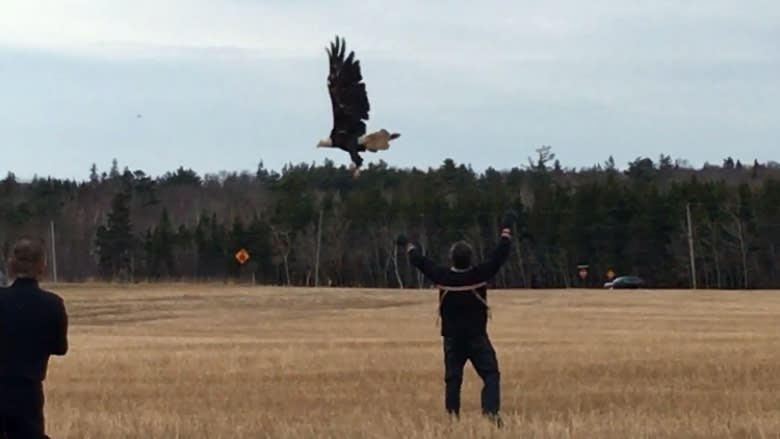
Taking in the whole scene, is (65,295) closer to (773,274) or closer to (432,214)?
(432,214)

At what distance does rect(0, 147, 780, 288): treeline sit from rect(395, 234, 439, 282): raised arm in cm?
6495

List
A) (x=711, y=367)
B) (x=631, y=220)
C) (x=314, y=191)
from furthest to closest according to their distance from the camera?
(x=314, y=191), (x=631, y=220), (x=711, y=367)

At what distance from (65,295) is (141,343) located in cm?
3214

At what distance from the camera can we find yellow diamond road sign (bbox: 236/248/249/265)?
92.2 meters

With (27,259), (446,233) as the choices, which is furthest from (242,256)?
(27,259)

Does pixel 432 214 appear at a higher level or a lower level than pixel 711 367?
higher

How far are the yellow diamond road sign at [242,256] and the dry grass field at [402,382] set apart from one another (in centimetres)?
4970

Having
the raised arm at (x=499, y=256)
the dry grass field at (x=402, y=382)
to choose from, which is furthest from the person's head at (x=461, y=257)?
the dry grass field at (x=402, y=382)

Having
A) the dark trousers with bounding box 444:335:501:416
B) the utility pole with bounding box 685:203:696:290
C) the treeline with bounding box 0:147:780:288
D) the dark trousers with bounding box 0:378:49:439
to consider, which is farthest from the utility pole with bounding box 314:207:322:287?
the dark trousers with bounding box 0:378:49:439

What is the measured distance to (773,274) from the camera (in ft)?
300

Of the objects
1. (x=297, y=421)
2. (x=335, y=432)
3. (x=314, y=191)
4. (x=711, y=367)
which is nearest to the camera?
(x=335, y=432)

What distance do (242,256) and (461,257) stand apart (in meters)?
80.1

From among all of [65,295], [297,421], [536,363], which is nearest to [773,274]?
[65,295]

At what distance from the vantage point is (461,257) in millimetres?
12773
